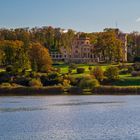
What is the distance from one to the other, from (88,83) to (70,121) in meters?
50.5

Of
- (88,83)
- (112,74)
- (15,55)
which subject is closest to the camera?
(88,83)

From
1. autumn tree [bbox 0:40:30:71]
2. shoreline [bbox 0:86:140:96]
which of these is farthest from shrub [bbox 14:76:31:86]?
autumn tree [bbox 0:40:30:71]

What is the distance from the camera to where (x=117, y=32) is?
610 feet

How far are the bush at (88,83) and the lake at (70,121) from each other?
1145 inches

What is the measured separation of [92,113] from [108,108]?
644cm

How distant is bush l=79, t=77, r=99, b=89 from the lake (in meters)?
29.1

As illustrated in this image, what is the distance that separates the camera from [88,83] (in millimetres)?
102062

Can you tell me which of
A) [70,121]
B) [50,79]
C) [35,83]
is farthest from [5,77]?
[70,121]

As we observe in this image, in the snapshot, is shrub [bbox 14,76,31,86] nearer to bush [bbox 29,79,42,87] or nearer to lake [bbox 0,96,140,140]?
bush [bbox 29,79,42,87]

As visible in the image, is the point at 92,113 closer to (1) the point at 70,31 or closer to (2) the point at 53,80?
(2) the point at 53,80

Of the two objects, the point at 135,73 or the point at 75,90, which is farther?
the point at 135,73

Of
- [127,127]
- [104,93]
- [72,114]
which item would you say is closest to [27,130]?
[127,127]

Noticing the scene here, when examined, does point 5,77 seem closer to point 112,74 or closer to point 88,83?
point 88,83

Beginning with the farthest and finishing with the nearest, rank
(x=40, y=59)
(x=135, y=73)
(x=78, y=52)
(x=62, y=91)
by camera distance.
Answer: (x=78, y=52)
(x=40, y=59)
(x=135, y=73)
(x=62, y=91)
